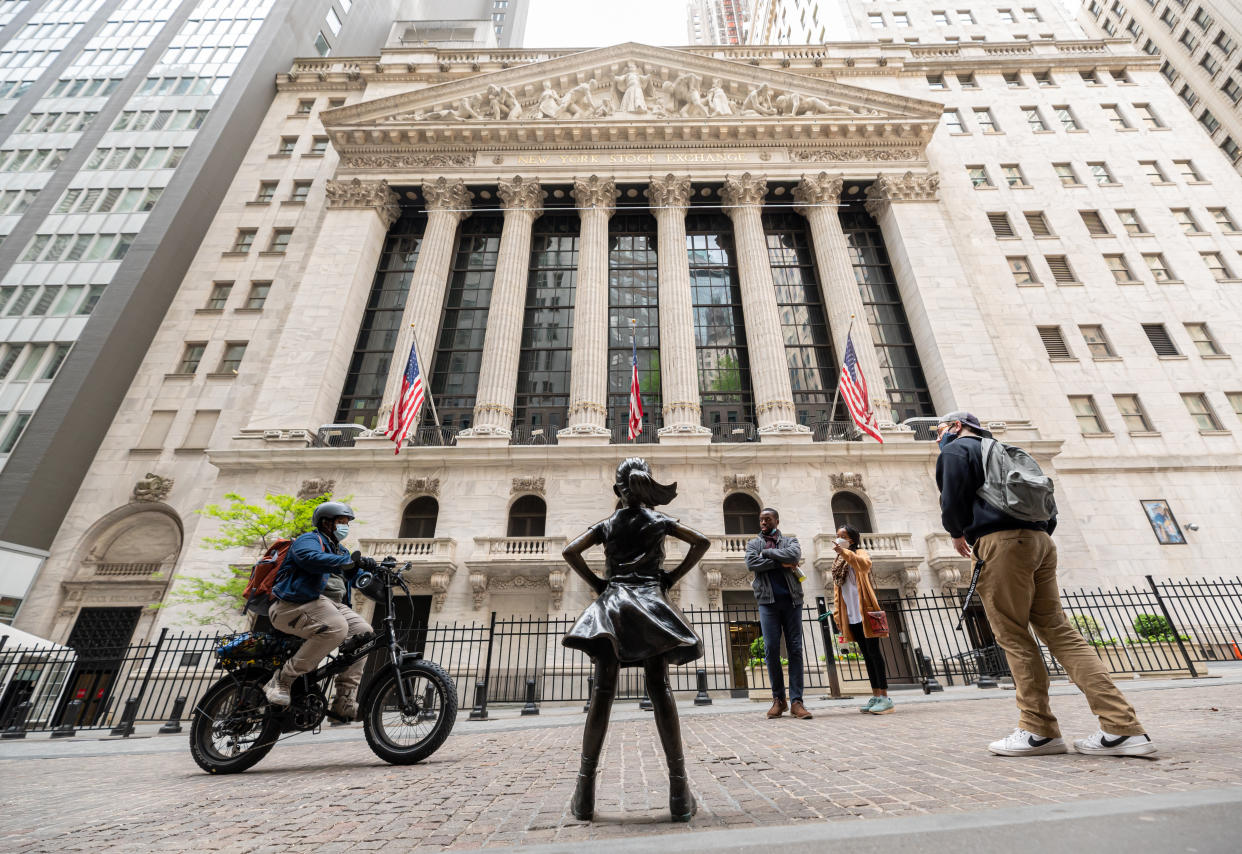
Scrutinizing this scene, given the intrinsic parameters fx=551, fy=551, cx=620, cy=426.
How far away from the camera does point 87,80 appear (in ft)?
110

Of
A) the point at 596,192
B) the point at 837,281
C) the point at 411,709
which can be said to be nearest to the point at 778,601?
the point at 411,709

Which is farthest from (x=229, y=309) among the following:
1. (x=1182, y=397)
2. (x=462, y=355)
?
(x=1182, y=397)

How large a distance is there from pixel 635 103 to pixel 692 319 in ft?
43.1

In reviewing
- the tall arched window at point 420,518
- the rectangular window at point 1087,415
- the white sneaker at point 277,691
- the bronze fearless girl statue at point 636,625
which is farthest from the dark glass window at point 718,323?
the bronze fearless girl statue at point 636,625

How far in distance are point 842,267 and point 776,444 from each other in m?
10.6

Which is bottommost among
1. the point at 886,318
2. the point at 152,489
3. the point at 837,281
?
the point at 152,489

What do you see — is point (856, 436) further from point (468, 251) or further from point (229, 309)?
point (229, 309)

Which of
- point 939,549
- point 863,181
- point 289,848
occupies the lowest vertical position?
point 289,848

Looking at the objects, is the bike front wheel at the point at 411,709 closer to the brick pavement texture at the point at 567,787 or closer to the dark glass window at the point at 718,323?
the brick pavement texture at the point at 567,787

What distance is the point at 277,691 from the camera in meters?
5.00

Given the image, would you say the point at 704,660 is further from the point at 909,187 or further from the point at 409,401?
the point at 909,187

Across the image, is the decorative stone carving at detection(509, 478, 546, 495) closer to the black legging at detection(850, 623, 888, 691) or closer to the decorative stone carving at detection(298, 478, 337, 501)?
the decorative stone carving at detection(298, 478, 337, 501)

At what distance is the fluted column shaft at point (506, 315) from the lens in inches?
899

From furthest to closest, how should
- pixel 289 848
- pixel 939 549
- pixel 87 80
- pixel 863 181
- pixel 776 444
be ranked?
pixel 87 80 → pixel 863 181 → pixel 776 444 → pixel 939 549 → pixel 289 848
